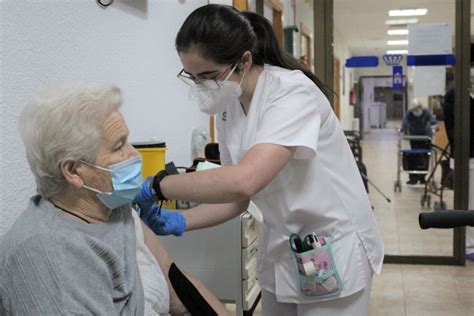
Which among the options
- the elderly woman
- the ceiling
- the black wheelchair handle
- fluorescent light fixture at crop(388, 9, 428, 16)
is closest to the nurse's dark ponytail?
the elderly woman

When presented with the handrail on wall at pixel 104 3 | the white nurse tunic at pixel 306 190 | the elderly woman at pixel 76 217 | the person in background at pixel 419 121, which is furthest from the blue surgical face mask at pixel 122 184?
the person in background at pixel 419 121

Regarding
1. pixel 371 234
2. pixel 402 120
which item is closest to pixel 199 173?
pixel 371 234

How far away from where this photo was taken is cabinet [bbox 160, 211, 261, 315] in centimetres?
235

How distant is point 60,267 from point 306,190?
69 centimetres

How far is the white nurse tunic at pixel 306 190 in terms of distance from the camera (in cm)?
146

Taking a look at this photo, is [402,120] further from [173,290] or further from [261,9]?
[173,290]

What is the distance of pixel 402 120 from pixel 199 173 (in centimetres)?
513

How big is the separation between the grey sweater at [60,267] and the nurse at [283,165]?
20 cm

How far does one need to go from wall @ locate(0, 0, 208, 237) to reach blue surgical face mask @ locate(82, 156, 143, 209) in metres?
0.43

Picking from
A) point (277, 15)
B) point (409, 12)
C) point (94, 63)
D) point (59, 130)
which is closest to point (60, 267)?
point (59, 130)

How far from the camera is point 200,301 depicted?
63.6 inches

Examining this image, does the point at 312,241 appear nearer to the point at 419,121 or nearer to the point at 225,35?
the point at 225,35

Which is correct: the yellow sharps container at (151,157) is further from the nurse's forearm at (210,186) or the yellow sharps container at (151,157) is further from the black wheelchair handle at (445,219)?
the black wheelchair handle at (445,219)

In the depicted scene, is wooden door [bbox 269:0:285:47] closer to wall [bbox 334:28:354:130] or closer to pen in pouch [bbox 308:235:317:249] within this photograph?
wall [bbox 334:28:354:130]
